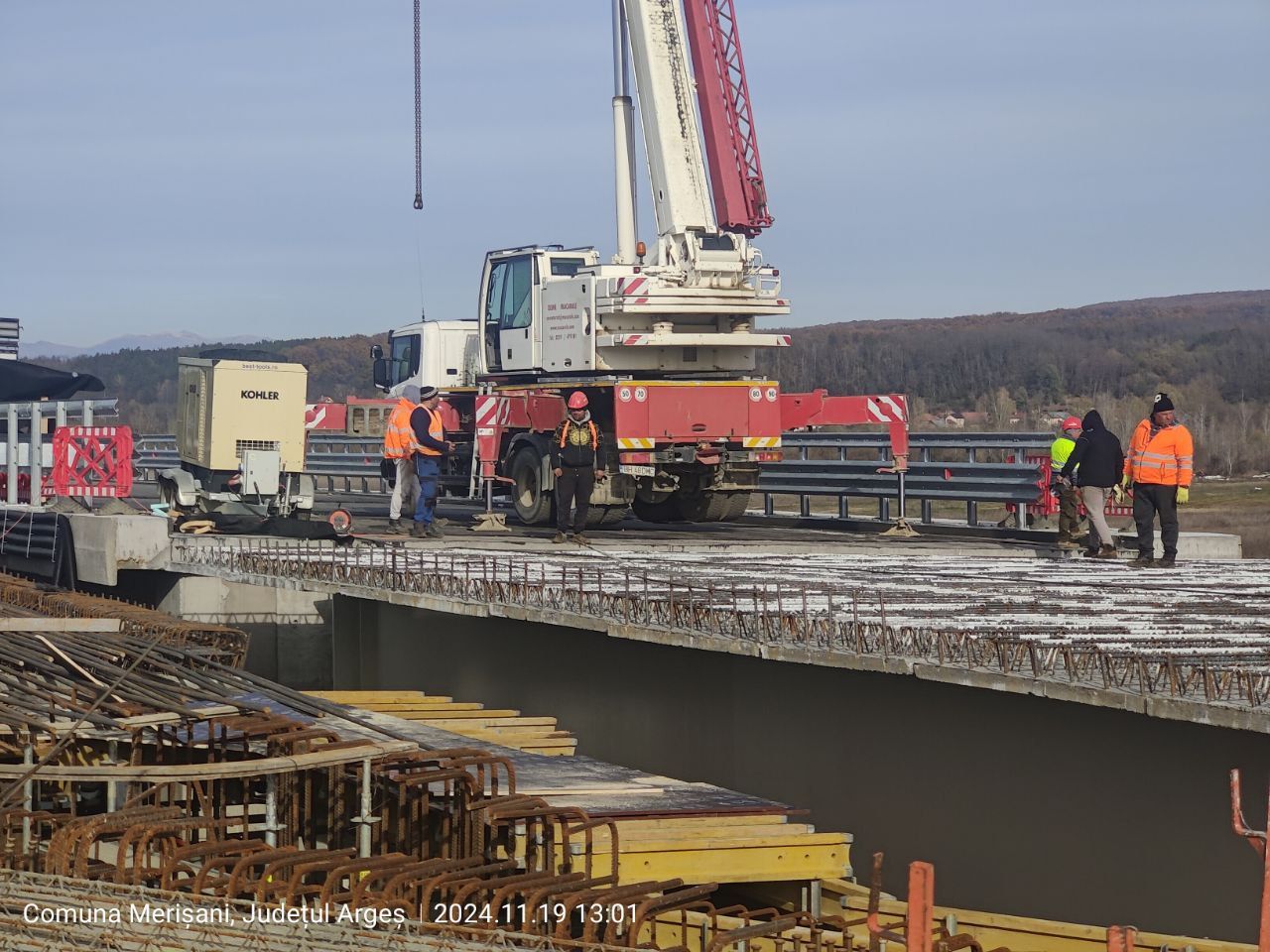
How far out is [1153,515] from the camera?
17.2 metres

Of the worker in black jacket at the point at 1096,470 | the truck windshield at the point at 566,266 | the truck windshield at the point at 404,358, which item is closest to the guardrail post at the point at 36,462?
the truck windshield at the point at 404,358

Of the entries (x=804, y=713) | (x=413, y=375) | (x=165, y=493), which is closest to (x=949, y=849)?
(x=804, y=713)

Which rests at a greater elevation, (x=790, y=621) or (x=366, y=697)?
(x=790, y=621)

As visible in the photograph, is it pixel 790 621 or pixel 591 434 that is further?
pixel 591 434

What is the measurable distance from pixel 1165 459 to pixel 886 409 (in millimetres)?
5575

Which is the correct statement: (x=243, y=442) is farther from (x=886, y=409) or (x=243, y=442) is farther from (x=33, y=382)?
(x=33, y=382)

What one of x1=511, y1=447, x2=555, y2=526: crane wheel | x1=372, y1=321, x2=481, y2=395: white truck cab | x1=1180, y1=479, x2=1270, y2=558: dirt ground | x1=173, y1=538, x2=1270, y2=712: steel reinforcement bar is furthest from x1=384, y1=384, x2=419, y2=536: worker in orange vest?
x1=1180, y1=479, x2=1270, y2=558: dirt ground

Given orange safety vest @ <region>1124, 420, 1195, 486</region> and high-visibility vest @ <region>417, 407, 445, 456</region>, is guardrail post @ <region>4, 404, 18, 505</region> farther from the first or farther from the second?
orange safety vest @ <region>1124, 420, 1195, 486</region>

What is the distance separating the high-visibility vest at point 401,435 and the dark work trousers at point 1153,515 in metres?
7.79

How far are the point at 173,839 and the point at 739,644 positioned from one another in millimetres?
4170

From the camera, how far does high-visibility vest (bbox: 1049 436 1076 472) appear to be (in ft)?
64.1

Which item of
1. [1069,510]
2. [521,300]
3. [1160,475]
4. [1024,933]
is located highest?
[521,300]

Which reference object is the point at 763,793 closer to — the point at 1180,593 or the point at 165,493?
the point at 1180,593

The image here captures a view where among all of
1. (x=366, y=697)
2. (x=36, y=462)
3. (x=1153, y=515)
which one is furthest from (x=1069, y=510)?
(x=36, y=462)
